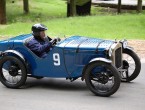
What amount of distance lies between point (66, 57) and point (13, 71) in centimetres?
110

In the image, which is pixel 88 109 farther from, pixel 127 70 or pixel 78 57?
pixel 127 70

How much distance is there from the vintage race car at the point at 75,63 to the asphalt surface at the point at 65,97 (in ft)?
0.67

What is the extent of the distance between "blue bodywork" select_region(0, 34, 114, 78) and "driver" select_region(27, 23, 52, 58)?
128 millimetres

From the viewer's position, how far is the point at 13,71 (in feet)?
27.5

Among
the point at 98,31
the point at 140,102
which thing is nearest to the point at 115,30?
the point at 98,31

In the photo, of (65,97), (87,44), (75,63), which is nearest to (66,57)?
(75,63)

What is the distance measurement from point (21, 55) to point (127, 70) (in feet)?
6.76

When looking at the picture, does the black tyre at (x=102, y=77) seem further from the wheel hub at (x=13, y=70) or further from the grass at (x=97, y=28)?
the grass at (x=97, y=28)

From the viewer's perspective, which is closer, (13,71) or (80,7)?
(13,71)

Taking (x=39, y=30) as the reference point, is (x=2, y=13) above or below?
below

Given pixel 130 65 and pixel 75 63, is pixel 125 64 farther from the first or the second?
pixel 75 63

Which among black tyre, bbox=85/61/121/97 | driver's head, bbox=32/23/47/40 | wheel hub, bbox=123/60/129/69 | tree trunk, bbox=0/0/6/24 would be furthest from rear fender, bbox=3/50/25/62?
tree trunk, bbox=0/0/6/24

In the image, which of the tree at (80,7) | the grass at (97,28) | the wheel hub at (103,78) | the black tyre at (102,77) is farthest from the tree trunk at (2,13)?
the wheel hub at (103,78)

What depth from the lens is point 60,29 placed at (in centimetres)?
1741
